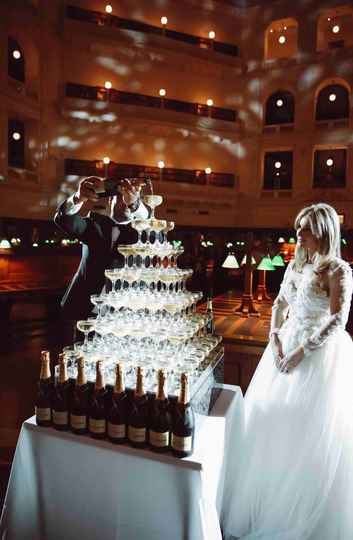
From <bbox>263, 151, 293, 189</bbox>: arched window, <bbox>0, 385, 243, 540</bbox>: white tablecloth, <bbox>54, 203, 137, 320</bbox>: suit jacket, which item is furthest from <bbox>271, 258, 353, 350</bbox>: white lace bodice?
<bbox>263, 151, 293, 189</bbox>: arched window

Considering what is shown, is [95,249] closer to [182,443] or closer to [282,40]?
[182,443]

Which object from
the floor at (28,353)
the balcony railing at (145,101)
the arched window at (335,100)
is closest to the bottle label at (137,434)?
the floor at (28,353)

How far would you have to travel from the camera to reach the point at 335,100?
54.6ft

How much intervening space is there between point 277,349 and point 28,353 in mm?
5151

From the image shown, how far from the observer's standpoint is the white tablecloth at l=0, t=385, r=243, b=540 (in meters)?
1.59

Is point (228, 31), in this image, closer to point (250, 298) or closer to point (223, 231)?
point (223, 231)

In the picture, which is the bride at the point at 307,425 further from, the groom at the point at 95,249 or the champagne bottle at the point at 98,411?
the groom at the point at 95,249

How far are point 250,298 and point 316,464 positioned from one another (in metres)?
3.67

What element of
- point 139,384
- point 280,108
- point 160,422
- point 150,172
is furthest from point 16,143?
point 160,422

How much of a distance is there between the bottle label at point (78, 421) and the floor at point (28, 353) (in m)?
1.38

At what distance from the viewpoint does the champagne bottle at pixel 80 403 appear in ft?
5.77

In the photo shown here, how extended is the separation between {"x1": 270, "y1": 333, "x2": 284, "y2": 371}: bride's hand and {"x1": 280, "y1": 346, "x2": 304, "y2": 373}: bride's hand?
0.15ft

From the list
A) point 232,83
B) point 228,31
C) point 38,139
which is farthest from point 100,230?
point 228,31

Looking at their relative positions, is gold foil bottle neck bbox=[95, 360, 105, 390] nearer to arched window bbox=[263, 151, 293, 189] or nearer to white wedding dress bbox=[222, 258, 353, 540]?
white wedding dress bbox=[222, 258, 353, 540]
